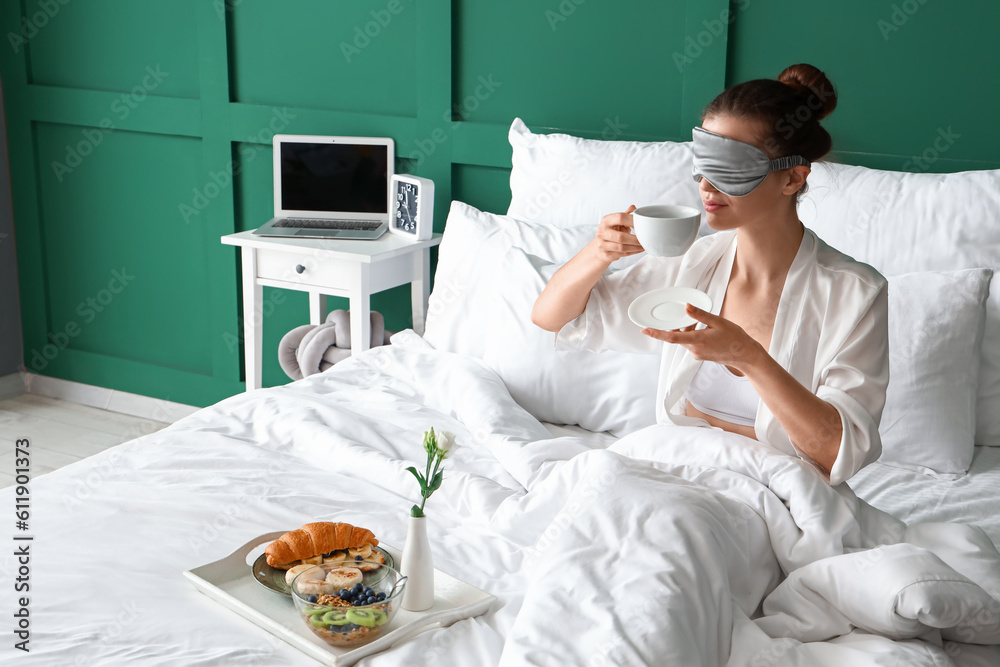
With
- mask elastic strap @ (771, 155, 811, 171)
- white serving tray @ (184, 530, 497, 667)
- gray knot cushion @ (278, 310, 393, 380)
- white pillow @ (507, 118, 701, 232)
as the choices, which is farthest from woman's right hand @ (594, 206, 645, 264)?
gray knot cushion @ (278, 310, 393, 380)

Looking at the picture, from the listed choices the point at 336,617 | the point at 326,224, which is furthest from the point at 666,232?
the point at 326,224

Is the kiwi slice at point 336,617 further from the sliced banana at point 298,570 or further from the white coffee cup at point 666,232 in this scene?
the white coffee cup at point 666,232

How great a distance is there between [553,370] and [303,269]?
38.3 inches

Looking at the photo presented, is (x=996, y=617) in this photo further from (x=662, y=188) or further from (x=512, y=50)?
(x=512, y=50)

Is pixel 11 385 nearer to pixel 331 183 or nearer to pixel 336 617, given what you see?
pixel 331 183

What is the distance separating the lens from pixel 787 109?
1425mm

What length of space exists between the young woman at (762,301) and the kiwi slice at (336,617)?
22.1 inches

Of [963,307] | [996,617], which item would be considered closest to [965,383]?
[963,307]

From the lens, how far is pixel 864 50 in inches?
89.4

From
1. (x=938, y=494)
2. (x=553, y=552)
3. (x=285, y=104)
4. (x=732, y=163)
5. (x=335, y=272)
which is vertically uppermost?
(x=285, y=104)

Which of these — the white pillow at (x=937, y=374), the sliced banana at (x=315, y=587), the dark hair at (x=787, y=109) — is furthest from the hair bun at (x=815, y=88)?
the sliced banana at (x=315, y=587)

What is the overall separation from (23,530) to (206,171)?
1969 mm

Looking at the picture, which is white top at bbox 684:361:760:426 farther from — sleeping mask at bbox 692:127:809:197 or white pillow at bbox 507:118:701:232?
white pillow at bbox 507:118:701:232

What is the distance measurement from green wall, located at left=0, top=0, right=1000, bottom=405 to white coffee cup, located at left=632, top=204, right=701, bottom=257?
1.19 m
